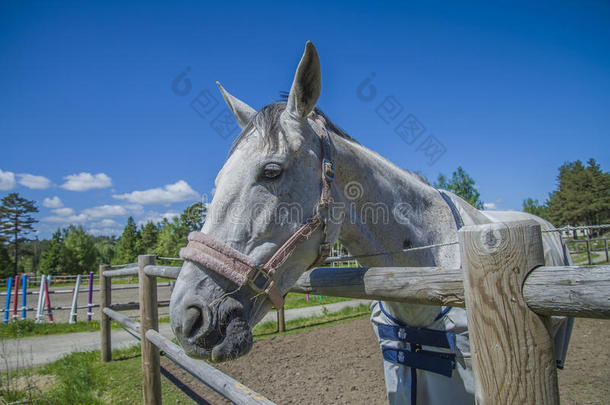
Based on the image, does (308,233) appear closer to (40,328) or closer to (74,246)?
(40,328)

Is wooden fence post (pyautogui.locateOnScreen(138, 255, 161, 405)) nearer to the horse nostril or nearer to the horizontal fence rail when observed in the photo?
the horizontal fence rail

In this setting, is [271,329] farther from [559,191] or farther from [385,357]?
[559,191]

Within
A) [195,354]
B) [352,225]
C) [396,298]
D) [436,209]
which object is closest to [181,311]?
[195,354]

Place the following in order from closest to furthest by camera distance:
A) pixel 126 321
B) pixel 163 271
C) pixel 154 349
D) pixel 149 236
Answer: pixel 163 271, pixel 154 349, pixel 126 321, pixel 149 236

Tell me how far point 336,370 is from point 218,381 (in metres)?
3.56

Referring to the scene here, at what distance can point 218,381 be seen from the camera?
6.74 feet

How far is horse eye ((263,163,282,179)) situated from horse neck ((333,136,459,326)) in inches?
15.2

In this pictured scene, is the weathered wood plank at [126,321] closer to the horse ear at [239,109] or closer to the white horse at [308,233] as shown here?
the horse ear at [239,109]

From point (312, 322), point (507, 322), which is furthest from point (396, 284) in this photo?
point (312, 322)

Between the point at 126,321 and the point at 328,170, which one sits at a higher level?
the point at 328,170

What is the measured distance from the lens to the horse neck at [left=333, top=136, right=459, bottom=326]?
1903 millimetres

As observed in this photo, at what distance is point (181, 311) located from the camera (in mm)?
1301

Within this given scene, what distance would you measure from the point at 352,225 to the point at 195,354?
1014mm

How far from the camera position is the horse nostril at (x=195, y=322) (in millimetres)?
1303
